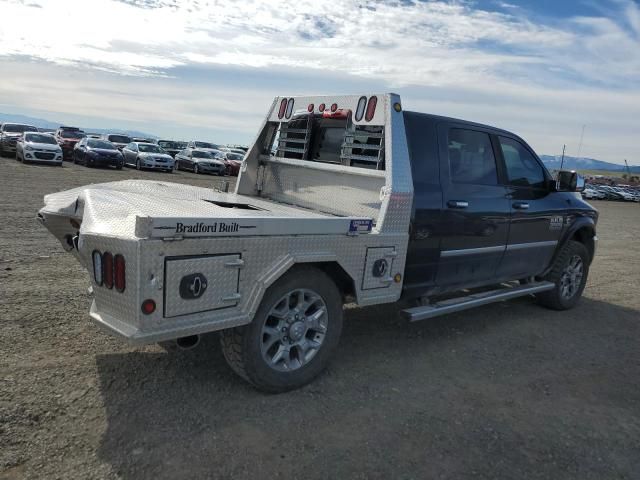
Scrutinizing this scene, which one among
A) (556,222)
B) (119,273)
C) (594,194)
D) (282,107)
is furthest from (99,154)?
(594,194)

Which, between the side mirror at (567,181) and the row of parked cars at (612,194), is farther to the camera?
the row of parked cars at (612,194)

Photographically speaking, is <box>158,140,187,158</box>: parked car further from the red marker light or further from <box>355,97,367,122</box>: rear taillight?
the red marker light

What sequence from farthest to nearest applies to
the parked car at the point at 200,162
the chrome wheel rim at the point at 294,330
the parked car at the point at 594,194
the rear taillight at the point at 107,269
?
1. the parked car at the point at 594,194
2. the parked car at the point at 200,162
3. the chrome wheel rim at the point at 294,330
4. the rear taillight at the point at 107,269

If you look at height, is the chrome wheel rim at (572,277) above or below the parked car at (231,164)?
above

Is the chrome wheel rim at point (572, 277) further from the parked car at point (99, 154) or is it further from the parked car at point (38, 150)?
the parked car at point (99, 154)

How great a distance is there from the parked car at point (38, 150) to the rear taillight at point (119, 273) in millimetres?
23886

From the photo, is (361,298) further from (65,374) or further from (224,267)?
(65,374)

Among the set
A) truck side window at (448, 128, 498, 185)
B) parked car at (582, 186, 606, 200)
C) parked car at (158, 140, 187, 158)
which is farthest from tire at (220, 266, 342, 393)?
parked car at (582, 186, 606, 200)

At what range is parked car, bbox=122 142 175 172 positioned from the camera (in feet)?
90.2

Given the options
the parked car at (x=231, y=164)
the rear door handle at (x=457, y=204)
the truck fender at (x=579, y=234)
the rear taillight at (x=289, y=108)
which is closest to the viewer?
the rear door handle at (x=457, y=204)

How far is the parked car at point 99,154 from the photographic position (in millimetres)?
25281

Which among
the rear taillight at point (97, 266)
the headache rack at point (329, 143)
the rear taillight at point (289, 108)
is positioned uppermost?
the rear taillight at point (289, 108)

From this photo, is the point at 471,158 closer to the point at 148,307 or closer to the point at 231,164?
the point at 148,307

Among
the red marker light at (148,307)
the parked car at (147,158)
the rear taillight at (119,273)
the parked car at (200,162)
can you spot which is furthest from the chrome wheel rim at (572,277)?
the parked car at (200,162)
